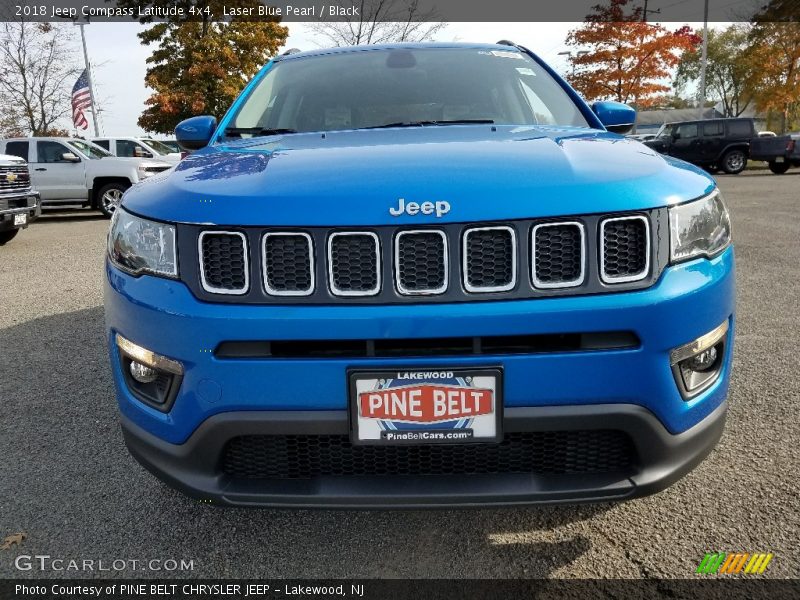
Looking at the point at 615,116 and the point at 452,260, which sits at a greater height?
the point at 615,116

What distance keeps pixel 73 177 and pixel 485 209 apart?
1296 cm

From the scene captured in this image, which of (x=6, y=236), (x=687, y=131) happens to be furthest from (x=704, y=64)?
(x=6, y=236)

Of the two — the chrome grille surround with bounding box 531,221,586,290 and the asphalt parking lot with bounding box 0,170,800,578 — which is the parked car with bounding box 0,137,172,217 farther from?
the chrome grille surround with bounding box 531,221,586,290

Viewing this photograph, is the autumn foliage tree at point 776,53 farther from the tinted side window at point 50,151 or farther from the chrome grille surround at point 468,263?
the chrome grille surround at point 468,263

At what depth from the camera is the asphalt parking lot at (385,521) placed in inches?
74.1

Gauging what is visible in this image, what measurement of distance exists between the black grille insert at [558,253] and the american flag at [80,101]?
25.4 m

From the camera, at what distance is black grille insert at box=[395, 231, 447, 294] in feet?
5.02

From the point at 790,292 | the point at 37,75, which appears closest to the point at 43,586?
the point at 790,292

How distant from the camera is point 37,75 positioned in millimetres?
24828

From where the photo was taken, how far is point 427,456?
65.4 inches

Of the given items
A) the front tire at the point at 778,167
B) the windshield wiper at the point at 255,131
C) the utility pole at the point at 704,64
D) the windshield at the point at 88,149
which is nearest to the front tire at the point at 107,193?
the windshield at the point at 88,149

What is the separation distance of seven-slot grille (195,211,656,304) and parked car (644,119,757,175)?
2110 centimetres

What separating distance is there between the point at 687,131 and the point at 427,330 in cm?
2276

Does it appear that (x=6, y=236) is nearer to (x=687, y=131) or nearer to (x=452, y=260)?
(x=452, y=260)
